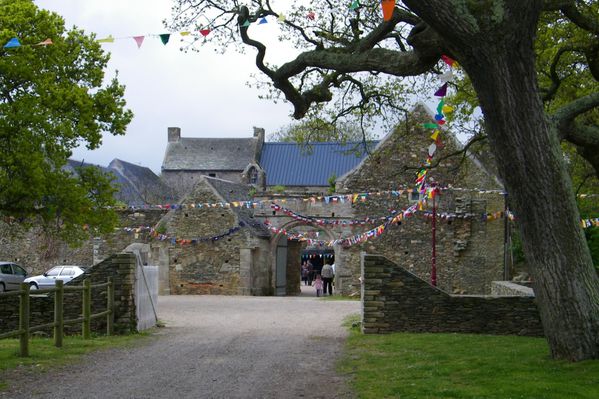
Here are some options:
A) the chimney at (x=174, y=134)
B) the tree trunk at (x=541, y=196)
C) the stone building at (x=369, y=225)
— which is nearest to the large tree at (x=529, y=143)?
the tree trunk at (x=541, y=196)

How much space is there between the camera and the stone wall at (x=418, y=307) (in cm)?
1361

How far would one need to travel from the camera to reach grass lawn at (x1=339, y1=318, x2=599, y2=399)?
25.6ft

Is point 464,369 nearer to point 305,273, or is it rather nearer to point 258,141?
point 305,273

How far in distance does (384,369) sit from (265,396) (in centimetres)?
224

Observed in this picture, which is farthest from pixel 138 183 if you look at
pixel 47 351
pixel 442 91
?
pixel 47 351

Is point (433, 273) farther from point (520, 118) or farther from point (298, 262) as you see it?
point (520, 118)

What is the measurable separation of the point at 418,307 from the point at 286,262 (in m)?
20.1

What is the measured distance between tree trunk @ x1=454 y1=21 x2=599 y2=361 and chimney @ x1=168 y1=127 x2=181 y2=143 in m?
53.1

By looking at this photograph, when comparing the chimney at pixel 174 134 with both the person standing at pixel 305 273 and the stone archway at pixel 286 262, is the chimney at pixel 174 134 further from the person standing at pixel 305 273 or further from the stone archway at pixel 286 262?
the stone archway at pixel 286 262

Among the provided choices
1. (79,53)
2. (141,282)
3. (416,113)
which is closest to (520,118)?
(141,282)

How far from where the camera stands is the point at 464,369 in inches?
370

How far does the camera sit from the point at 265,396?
812 cm

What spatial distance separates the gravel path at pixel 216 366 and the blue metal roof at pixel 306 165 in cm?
3102

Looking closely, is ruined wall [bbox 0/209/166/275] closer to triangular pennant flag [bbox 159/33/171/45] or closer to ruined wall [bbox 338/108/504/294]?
ruined wall [bbox 338/108/504/294]
